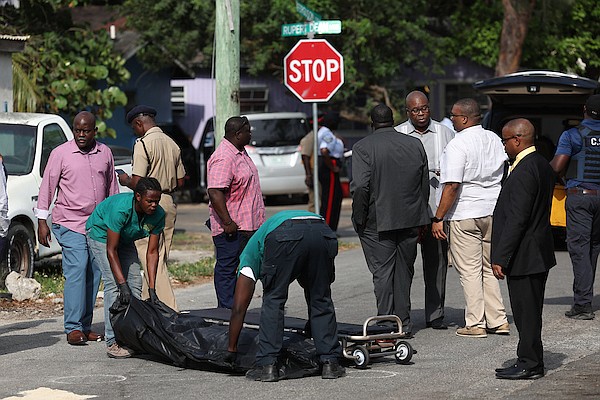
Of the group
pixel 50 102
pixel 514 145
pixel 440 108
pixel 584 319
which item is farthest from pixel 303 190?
pixel 514 145

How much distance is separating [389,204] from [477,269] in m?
1.04

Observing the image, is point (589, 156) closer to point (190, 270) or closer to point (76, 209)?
point (76, 209)

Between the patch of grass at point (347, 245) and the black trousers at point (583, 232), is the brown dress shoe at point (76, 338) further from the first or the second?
the patch of grass at point (347, 245)

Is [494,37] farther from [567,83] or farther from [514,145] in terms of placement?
[514,145]

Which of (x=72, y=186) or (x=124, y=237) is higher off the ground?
(x=72, y=186)

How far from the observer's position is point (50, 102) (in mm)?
20938

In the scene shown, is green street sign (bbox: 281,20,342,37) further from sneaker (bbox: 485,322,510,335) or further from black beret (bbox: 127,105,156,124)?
sneaker (bbox: 485,322,510,335)

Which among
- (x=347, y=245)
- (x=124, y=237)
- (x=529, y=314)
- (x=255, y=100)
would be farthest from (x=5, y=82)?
(x=255, y=100)

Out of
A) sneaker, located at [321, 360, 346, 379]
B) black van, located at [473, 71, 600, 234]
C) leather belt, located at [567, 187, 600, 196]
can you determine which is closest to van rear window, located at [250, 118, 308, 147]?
black van, located at [473, 71, 600, 234]

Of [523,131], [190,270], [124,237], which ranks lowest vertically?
[190,270]

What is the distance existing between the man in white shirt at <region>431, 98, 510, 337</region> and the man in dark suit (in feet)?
0.86

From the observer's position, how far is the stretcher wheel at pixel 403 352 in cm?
906

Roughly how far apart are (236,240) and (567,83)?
234 inches

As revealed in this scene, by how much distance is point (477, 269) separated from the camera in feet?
34.3
